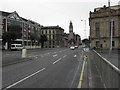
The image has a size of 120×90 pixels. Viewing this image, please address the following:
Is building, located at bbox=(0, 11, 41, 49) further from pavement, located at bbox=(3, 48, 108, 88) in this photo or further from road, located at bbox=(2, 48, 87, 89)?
pavement, located at bbox=(3, 48, 108, 88)

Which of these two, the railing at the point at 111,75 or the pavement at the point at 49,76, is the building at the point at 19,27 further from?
the railing at the point at 111,75

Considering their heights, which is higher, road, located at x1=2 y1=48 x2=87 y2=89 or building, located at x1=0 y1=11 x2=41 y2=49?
building, located at x1=0 y1=11 x2=41 y2=49

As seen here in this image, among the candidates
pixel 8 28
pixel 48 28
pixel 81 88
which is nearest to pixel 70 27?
pixel 48 28

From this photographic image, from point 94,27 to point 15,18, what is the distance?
3601 cm

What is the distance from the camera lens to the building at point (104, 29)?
5562 cm

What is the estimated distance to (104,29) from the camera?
58406mm

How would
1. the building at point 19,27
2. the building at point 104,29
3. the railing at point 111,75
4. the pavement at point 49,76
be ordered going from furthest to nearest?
the building at point 104,29
the building at point 19,27
the pavement at point 49,76
the railing at point 111,75

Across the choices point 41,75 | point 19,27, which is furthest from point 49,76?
point 19,27

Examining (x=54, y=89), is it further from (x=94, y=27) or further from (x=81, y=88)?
(x=94, y=27)

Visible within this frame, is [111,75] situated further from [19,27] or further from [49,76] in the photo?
[19,27]

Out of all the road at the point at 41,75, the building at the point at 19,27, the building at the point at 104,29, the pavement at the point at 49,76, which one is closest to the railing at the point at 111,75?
the pavement at the point at 49,76

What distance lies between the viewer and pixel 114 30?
56750 mm

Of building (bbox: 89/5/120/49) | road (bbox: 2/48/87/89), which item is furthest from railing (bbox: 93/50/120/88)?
building (bbox: 89/5/120/49)

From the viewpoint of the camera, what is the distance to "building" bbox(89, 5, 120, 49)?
55625 millimetres
